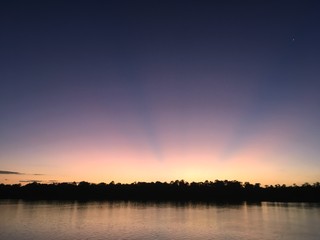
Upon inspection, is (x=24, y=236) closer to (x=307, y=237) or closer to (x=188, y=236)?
(x=188, y=236)

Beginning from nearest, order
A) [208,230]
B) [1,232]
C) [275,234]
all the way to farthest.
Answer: [1,232]
[275,234]
[208,230]

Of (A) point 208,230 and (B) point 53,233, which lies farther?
(A) point 208,230

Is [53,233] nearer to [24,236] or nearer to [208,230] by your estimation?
[24,236]

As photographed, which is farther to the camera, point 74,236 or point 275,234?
point 275,234

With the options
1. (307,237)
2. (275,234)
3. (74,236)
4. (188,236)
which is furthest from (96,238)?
(307,237)

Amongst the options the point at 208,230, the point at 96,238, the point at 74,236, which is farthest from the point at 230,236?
the point at 74,236

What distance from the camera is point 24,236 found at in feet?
182

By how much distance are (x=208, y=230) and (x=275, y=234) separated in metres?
13.7

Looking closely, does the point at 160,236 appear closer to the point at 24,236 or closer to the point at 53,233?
the point at 53,233

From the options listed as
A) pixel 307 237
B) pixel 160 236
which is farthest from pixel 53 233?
pixel 307 237

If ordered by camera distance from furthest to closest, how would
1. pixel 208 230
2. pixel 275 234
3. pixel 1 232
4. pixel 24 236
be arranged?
pixel 208 230
pixel 275 234
pixel 1 232
pixel 24 236

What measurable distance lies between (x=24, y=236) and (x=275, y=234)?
1873 inches

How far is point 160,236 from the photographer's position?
196ft

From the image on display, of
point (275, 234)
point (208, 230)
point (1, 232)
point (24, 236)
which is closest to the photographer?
point (24, 236)
